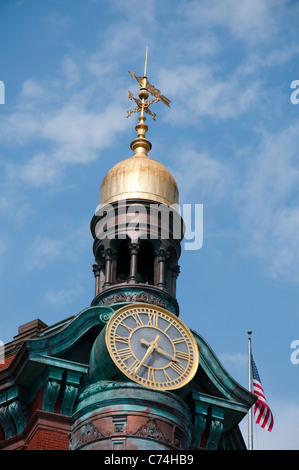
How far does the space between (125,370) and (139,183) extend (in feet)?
26.7

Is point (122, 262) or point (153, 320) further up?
point (122, 262)

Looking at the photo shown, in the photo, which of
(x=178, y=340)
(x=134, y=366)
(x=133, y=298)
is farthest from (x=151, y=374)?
(x=133, y=298)

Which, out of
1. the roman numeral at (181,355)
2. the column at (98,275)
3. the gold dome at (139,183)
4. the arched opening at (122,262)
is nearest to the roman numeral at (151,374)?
the roman numeral at (181,355)

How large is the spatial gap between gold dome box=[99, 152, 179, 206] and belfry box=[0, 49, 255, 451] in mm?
113

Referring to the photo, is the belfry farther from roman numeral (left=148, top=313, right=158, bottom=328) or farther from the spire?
the spire

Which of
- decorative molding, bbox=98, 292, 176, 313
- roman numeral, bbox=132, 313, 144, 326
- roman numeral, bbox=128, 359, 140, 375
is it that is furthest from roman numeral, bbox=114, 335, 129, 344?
decorative molding, bbox=98, 292, 176, 313

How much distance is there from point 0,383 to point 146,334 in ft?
15.3

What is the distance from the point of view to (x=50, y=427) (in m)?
42.2

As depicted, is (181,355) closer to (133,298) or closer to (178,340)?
(178,340)

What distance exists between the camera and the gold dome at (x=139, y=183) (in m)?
48.0

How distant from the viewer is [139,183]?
158ft

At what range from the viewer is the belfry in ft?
137

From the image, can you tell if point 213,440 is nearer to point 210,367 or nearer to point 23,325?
point 210,367
